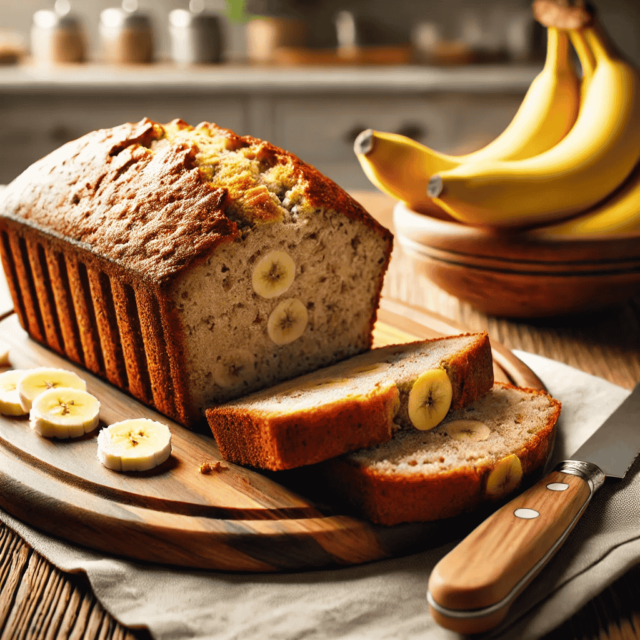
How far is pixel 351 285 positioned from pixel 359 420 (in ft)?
1.78

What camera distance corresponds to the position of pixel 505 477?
1.40 m

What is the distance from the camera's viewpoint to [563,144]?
7.89ft

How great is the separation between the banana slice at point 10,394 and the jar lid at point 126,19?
14.4ft

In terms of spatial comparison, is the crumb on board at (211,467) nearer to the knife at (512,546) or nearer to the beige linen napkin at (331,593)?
the beige linen napkin at (331,593)

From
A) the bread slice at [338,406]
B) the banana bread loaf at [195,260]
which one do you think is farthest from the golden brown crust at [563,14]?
the bread slice at [338,406]

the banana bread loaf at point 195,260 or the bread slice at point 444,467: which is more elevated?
the banana bread loaf at point 195,260

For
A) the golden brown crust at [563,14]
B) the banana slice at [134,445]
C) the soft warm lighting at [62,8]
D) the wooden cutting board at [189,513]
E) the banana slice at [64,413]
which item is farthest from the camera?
the soft warm lighting at [62,8]

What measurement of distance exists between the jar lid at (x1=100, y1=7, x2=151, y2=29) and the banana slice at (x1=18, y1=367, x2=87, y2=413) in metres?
4.45

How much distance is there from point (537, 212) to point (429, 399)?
83 centimetres

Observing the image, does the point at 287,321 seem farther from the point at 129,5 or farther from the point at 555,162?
the point at 129,5

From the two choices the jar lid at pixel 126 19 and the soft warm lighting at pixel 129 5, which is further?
the soft warm lighting at pixel 129 5

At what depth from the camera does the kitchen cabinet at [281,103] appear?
5324 mm

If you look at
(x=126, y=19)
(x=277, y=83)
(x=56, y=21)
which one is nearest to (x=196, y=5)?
(x=126, y=19)

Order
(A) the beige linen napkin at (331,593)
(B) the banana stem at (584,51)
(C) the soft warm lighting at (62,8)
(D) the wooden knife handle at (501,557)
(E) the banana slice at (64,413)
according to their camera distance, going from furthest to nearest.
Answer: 1. (C) the soft warm lighting at (62,8)
2. (B) the banana stem at (584,51)
3. (E) the banana slice at (64,413)
4. (A) the beige linen napkin at (331,593)
5. (D) the wooden knife handle at (501,557)
